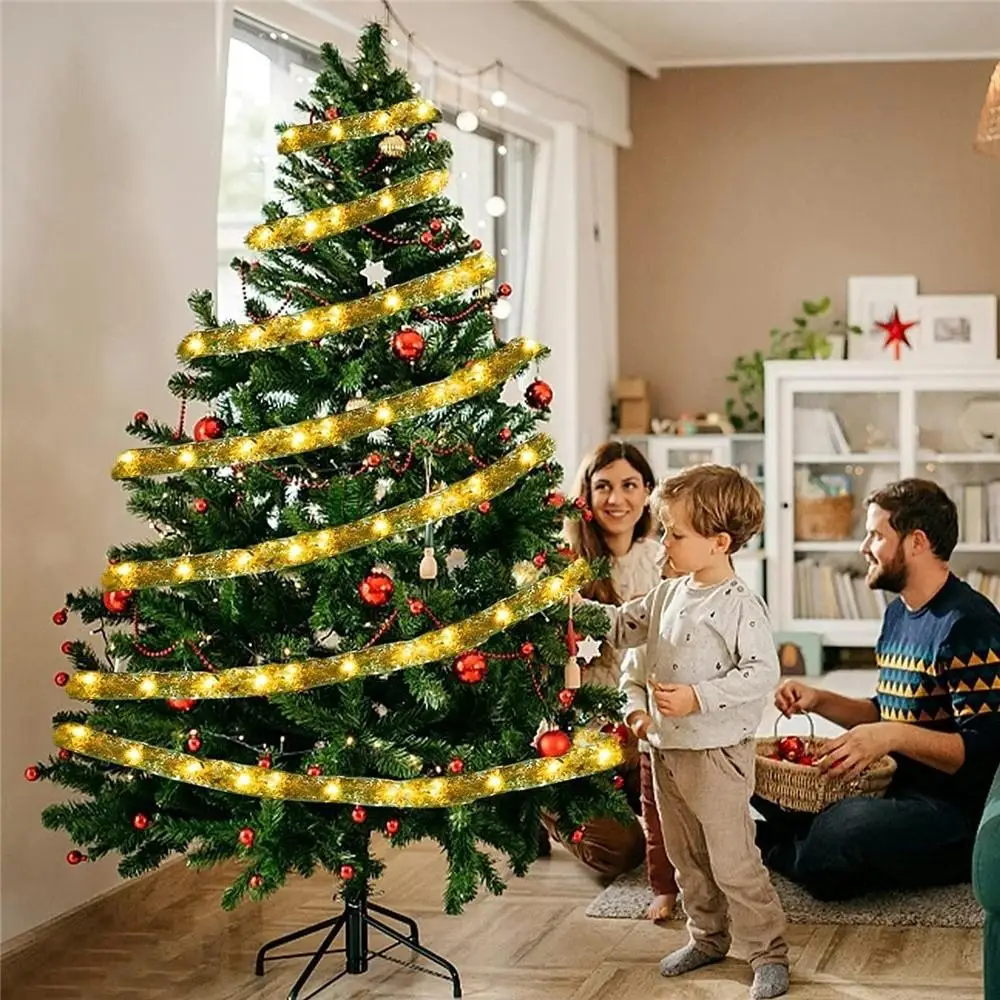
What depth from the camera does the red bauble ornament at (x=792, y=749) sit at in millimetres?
3932

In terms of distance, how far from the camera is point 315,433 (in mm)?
2932

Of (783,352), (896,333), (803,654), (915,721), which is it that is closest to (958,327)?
(896,333)

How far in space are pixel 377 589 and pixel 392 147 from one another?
0.82 meters

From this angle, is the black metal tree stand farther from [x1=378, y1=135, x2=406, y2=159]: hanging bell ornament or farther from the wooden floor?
[x1=378, y1=135, x2=406, y2=159]: hanging bell ornament

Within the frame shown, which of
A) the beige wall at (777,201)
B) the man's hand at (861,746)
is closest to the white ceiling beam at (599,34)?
the beige wall at (777,201)

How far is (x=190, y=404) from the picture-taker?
3992mm

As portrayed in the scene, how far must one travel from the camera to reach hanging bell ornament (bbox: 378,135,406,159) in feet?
10.1

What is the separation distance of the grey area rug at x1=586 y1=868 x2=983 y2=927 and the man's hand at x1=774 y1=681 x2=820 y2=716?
444 mm

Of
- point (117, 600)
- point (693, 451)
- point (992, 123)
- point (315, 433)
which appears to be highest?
point (992, 123)

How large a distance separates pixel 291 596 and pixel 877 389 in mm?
4465

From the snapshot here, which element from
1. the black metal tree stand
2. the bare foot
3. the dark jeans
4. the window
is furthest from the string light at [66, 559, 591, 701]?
the window

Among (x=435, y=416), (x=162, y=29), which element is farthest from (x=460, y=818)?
(x=162, y=29)

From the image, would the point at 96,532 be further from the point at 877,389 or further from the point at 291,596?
the point at 877,389

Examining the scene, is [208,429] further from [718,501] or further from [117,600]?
[718,501]
